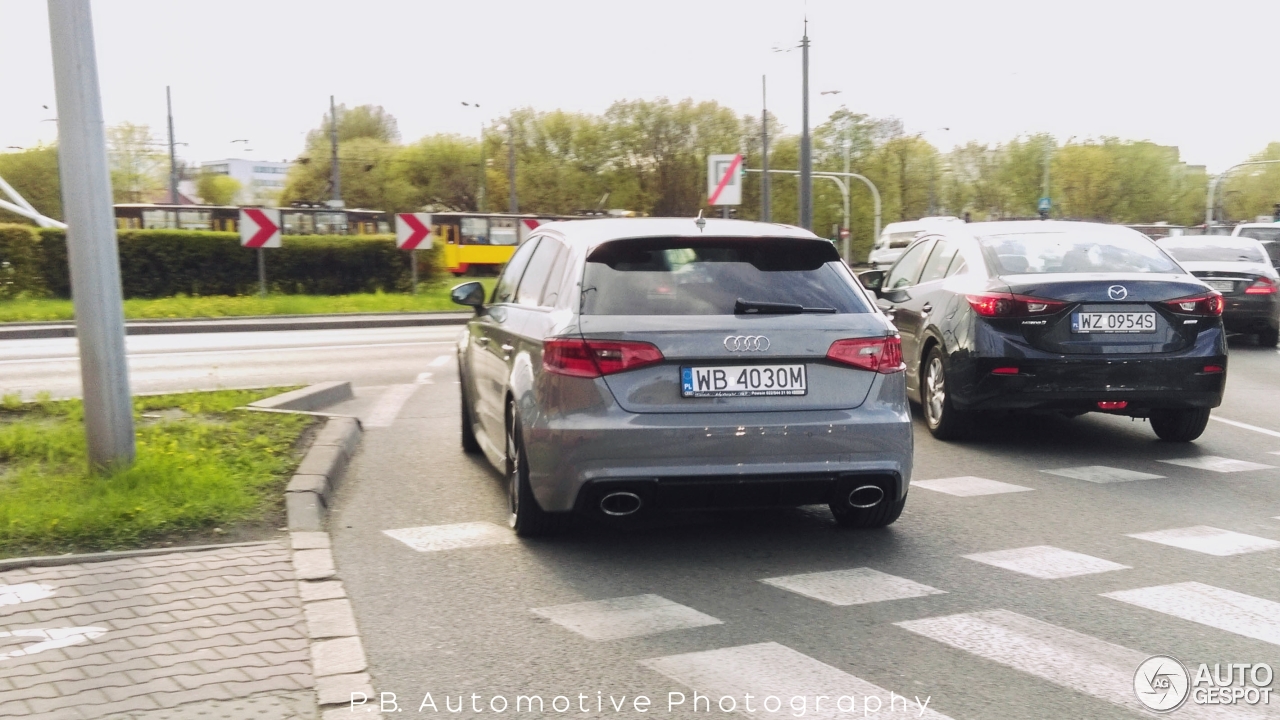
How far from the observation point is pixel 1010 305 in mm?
8297

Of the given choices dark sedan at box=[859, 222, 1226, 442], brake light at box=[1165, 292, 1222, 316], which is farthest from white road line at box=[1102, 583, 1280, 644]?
brake light at box=[1165, 292, 1222, 316]

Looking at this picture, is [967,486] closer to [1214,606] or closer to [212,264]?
[1214,606]

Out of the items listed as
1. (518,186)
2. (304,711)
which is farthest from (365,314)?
(518,186)

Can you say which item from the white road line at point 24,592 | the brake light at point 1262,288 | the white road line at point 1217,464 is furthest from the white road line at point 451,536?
the brake light at point 1262,288

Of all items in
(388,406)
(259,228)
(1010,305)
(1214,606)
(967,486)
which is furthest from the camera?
(259,228)

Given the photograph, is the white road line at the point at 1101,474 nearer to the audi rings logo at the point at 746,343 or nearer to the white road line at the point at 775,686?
the audi rings logo at the point at 746,343

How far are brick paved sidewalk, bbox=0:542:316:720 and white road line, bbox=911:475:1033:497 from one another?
3634 mm

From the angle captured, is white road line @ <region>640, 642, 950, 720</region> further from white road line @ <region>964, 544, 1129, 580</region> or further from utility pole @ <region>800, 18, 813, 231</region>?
utility pole @ <region>800, 18, 813, 231</region>

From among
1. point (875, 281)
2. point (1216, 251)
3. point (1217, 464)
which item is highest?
point (875, 281)

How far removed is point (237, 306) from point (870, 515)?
19.6 metres

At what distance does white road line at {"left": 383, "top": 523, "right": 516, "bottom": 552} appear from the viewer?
598 cm

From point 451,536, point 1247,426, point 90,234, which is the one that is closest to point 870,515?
point 451,536

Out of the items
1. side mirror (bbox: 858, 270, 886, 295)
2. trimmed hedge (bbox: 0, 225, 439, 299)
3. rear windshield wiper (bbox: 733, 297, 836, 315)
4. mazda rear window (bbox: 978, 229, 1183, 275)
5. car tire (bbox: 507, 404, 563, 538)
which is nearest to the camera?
rear windshield wiper (bbox: 733, 297, 836, 315)

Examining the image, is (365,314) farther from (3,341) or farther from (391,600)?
(391,600)
